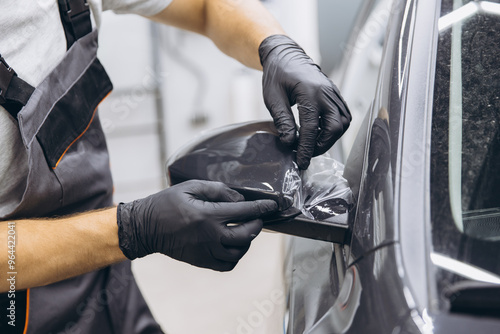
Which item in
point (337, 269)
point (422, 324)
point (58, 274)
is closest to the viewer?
point (422, 324)

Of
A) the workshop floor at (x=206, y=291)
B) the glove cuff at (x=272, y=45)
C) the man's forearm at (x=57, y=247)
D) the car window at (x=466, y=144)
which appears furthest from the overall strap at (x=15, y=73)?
the workshop floor at (x=206, y=291)

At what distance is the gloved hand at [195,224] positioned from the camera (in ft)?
3.01

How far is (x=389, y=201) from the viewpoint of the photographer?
736mm

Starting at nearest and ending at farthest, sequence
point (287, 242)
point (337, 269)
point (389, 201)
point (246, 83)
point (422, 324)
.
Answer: point (422, 324) < point (389, 201) < point (337, 269) < point (287, 242) < point (246, 83)

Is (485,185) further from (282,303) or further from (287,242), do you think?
(287,242)

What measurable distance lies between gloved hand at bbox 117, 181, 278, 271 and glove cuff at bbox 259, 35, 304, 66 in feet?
1.38

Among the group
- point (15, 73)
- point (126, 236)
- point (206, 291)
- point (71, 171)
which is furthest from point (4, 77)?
point (206, 291)

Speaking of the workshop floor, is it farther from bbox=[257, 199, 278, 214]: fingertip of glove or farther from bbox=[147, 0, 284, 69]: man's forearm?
bbox=[257, 199, 278, 214]: fingertip of glove

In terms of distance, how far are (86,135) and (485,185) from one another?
0.81 metres

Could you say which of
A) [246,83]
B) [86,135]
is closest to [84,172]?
[86,135]

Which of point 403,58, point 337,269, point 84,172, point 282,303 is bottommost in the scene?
point 282,303

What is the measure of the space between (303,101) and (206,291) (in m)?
1.68

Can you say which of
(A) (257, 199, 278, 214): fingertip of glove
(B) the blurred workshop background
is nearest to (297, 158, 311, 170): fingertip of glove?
(A) (257, 199, 278, 214): fingertip of glove

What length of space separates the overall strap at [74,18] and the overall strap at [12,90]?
0.59ft
